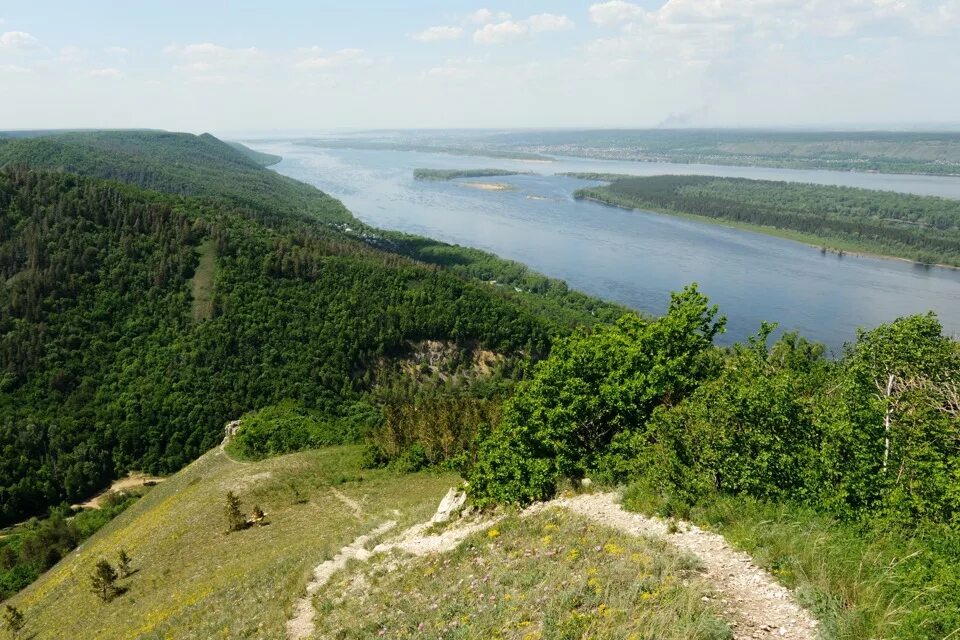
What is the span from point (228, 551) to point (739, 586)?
29882 millimetres

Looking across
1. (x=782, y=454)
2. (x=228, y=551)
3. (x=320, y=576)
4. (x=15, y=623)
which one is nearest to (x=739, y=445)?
(x=782, y=454)

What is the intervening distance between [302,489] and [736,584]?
121 feet

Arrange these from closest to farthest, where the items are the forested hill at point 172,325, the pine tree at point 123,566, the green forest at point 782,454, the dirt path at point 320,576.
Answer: the green forest at point 782,454 < the dirt path at point 320,576 < the pine tree at point 123,566 < the forested hill at point 172,325

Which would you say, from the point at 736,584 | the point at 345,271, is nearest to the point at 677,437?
the point at 736,584

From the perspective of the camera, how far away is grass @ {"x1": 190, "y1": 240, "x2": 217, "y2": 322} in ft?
377

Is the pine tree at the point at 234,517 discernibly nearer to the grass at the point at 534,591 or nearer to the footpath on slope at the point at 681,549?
the footpath on slope at the point at 681,549

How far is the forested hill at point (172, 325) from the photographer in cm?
9031

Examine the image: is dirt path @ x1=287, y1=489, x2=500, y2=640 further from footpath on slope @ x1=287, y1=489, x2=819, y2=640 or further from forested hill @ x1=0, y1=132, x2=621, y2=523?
forested hill @ x1=0, y1=132, x2=621, y2=523

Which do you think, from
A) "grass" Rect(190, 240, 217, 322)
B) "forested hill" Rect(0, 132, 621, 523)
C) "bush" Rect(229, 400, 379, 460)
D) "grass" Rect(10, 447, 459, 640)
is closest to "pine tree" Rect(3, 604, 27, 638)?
"grass" Rect(10, 447, 459, 640)

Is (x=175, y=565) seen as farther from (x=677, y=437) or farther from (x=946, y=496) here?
(x=946, y=496)

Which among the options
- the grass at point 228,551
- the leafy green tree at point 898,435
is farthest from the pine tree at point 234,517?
the leafy green tree at point 898,435

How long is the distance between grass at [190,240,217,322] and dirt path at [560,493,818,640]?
111891 mm

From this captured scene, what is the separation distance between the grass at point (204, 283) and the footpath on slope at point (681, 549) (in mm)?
98706

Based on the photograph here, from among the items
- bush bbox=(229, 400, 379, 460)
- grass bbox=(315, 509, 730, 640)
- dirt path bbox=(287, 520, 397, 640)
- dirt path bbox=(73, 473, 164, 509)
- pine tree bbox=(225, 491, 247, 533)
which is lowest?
dirt path bbox=(73, 473, 164, 509)
